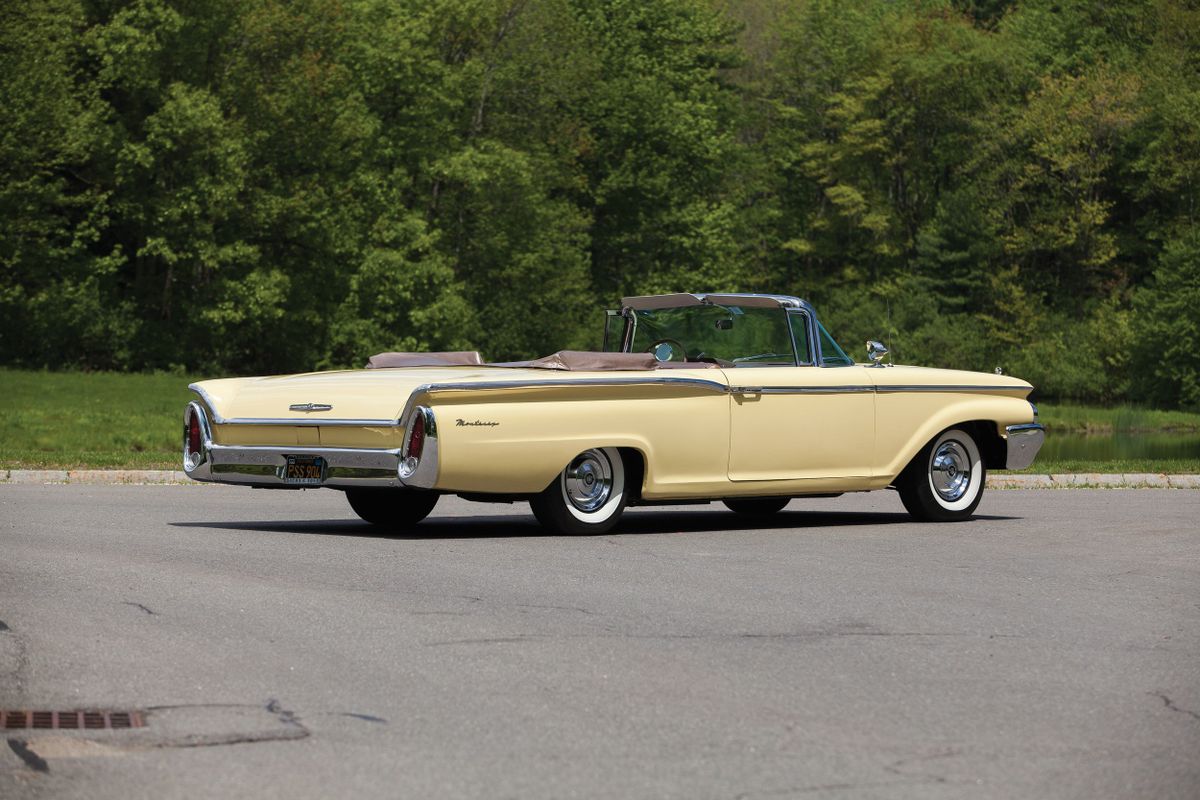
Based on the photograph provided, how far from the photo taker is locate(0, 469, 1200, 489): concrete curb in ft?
61.6

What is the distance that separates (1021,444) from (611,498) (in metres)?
3.79

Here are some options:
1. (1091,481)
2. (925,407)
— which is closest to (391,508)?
(925,407)

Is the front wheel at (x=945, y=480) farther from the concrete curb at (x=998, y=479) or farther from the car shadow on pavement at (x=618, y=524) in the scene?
the concrete curb at (x=998, y=479)

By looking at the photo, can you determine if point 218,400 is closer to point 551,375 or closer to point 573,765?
point 551,375

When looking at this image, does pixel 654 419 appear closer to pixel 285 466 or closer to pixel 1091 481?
pixel 285 466

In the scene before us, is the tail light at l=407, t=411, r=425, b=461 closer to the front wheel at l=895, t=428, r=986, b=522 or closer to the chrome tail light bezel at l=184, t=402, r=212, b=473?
the chrome tail light bezel at l=184, t=402, r=212, b=473

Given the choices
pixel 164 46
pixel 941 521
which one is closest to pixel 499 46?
pixel 164 46

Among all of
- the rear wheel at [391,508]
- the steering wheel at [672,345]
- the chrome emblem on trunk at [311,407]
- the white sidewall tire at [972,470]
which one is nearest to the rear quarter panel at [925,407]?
the white sidewall tire at [972,470]

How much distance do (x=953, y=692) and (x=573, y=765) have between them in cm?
189

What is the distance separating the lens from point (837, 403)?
1393 cm

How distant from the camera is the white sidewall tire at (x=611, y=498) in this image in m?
12.7

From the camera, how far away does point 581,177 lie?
67500 mm

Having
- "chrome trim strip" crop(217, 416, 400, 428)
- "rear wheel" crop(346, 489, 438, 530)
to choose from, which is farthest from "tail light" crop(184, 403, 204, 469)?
"rear wheel" crop(346, 489, 438, 530)

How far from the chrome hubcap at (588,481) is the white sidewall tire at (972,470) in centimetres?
302
